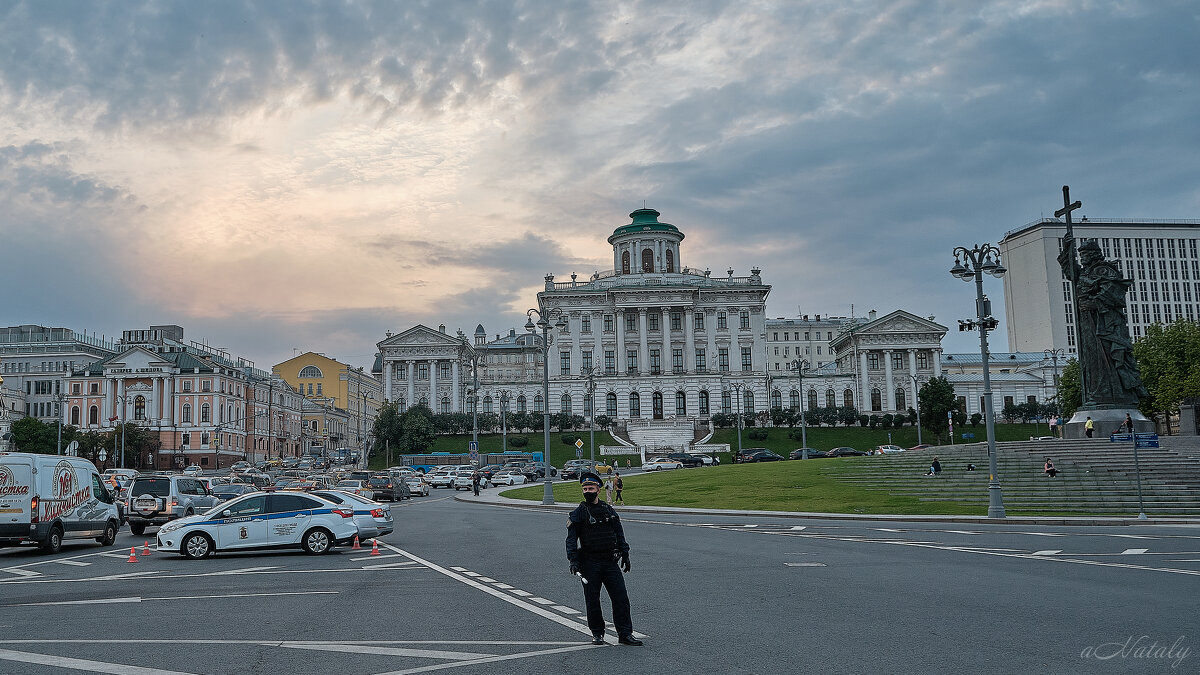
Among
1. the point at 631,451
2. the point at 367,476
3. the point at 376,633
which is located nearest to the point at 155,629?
the point at 376,633

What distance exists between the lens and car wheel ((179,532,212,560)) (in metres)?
22.0

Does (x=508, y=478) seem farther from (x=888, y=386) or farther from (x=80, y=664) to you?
(x=888, y=386)

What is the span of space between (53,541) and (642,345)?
345ft

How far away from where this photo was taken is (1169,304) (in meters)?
162

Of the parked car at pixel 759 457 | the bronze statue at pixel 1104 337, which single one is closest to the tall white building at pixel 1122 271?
the parked car at pixel 759 457

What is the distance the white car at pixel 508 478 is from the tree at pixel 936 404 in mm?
41606

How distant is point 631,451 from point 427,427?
22819 millimetres

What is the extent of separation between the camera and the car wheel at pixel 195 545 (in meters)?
22.0

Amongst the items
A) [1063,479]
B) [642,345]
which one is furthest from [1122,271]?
[1063,479]

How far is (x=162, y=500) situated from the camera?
33094mm

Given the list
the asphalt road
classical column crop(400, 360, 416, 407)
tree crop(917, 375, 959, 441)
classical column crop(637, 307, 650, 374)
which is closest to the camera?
the asphalt road

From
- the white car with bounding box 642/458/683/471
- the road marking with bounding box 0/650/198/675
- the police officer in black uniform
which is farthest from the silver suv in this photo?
the white car with bounding box 642/458/683/471

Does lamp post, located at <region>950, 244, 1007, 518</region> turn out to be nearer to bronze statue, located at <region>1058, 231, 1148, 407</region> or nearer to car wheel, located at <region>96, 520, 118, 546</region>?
bronze statue, located at <region>1058, 231, 1148, 407</region>

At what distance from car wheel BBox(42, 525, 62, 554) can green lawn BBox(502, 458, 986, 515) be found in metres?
24.9
